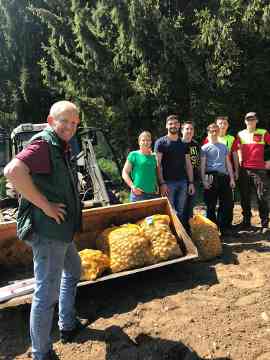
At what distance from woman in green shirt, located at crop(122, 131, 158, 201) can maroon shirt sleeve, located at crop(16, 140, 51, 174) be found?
271 cm

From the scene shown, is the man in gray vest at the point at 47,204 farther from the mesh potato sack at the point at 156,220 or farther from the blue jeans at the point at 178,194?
the blue jeans at the point at 178,194

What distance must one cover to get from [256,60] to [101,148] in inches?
174

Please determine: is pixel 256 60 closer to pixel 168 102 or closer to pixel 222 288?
pixel 168 102

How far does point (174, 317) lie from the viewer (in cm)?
379

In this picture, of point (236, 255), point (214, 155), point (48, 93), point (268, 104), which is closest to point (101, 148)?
point (214, 155)

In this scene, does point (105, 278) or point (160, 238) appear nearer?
point (105, 278)

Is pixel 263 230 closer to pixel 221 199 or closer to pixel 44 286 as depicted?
pixel 221 199

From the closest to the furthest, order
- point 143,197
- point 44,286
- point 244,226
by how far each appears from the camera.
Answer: point 44,286, point 143,197, point 244,226

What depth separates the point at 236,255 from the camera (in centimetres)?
536

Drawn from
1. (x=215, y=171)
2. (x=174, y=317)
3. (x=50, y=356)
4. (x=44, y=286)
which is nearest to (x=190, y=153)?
(x=215, y=171)

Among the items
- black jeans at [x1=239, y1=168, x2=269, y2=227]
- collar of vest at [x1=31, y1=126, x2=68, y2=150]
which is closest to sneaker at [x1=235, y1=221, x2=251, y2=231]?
black jeans at [x1=239, y1=168, x2=269, y2=227]

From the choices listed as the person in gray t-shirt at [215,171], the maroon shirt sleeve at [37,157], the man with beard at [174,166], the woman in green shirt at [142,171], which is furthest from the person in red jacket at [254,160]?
the maroon shirt sleeve at [37,157]

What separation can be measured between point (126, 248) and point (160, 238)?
431 mm

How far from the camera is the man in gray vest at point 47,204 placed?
2.70 metres
